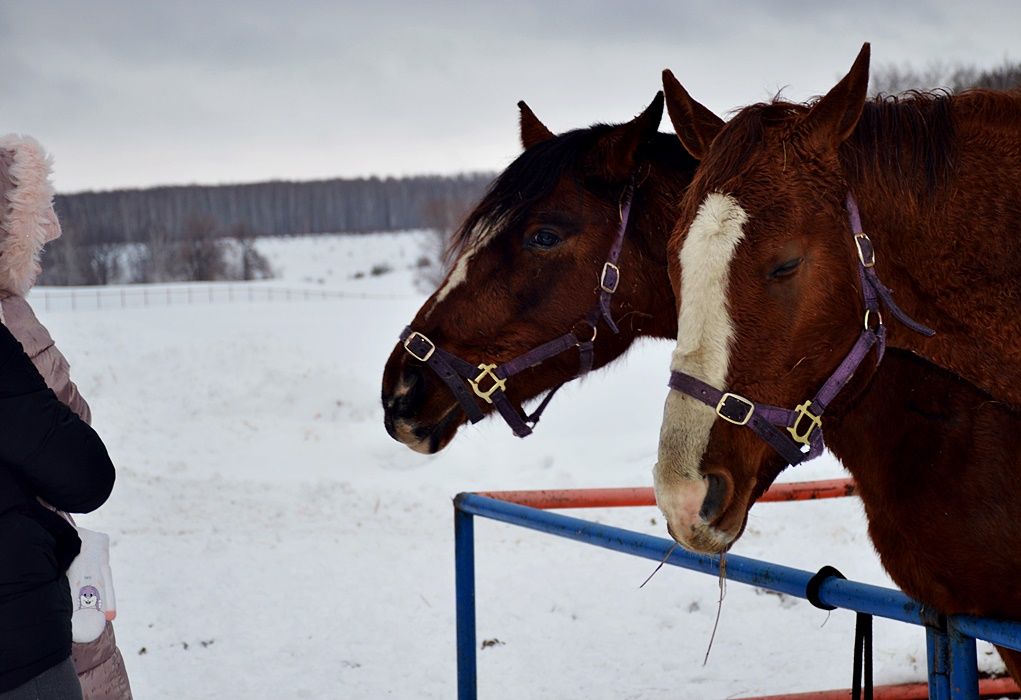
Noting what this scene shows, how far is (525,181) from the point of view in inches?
126

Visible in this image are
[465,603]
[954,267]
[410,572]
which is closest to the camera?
[954,267]

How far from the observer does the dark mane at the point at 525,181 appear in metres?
3.17

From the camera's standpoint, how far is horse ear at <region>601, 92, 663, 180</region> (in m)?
3.13

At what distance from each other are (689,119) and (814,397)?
0.97m

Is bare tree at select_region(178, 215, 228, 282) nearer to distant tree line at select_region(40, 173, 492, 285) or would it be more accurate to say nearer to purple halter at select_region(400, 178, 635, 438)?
distant tree line at select_region(40, 173, 492, 285)

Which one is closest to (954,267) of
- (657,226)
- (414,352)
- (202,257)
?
(657,226)

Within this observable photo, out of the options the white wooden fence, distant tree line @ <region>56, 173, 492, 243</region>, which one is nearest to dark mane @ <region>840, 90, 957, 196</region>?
the white wooden fence

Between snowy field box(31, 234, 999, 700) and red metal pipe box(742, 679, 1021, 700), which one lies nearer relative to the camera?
red metal pipe box(742, 679, 1021, 700)

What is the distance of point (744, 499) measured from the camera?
1888 millimetres

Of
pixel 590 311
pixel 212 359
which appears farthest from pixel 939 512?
pixel 212 359

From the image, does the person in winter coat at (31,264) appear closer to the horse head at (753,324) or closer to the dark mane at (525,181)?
the dark mane at (525,181)

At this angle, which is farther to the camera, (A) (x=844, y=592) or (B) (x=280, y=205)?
(B) (x=280, y=205)

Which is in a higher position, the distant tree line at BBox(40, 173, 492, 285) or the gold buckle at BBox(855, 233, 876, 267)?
the gold buckle at BBox(855, 233, 876, 267)

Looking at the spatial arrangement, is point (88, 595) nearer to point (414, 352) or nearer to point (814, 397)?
point (414, 352)
